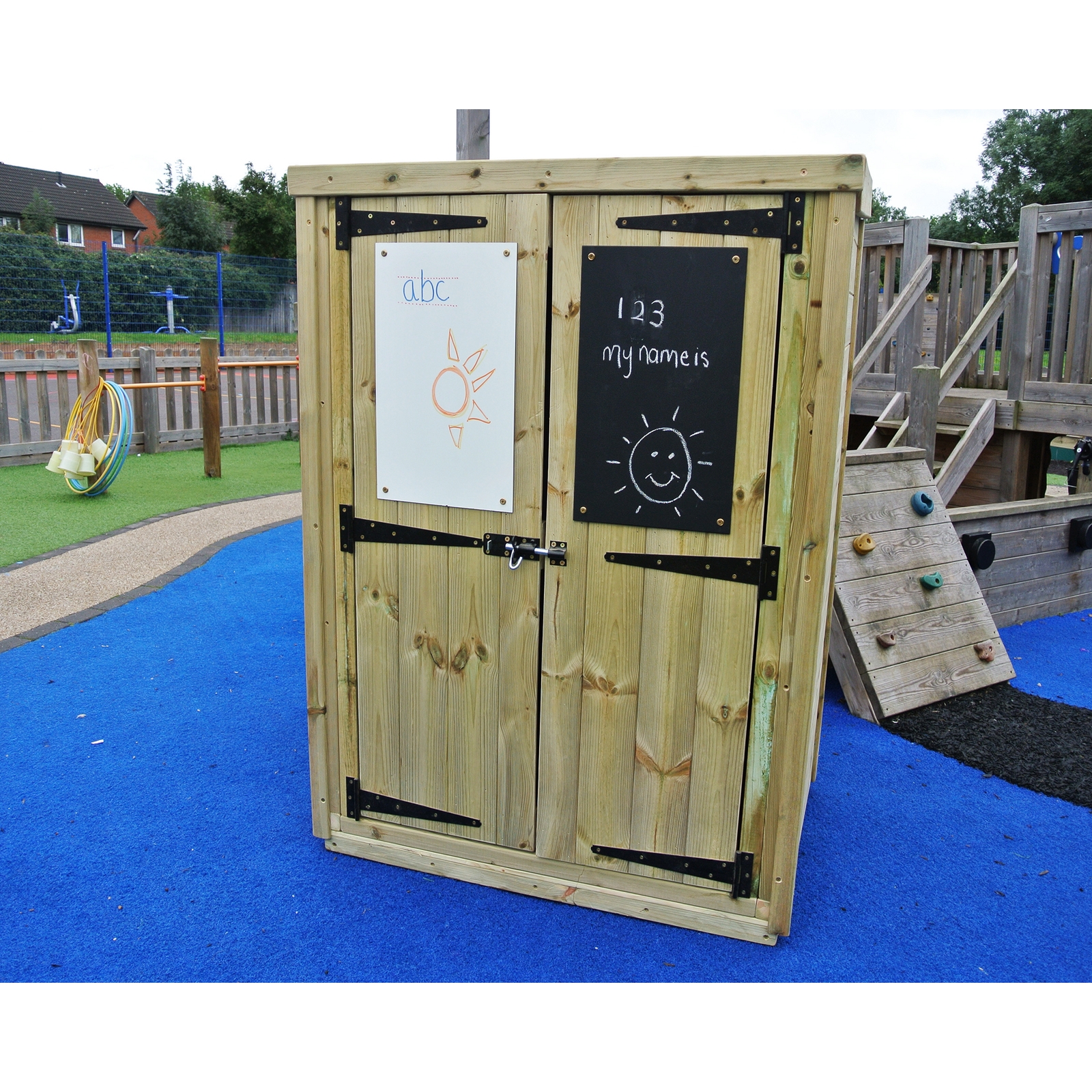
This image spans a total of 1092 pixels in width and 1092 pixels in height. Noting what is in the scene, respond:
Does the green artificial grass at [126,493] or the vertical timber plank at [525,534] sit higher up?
the vertical timber plank at [525,534]

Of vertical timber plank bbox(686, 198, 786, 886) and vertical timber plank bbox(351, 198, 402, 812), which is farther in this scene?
vertical timber plank bbox(351, 198, 402, 812)

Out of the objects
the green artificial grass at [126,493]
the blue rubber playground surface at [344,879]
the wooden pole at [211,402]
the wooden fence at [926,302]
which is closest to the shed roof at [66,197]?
the green artificial grass at [126,493]

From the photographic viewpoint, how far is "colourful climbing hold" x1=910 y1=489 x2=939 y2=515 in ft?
16.9

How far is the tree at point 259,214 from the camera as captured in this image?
1249 inches

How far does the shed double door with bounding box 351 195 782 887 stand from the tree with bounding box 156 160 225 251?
31.2 m

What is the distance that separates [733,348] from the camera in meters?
2.68

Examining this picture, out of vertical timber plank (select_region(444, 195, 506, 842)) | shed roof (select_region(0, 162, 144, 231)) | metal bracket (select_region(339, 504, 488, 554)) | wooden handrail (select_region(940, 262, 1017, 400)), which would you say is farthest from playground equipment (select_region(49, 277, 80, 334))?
shed roof (select_region(0, 162, 144, 231))

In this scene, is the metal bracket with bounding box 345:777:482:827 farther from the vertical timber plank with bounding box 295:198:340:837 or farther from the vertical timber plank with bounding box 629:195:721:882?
the vertical timber plank with bounding box 629:195:721:882

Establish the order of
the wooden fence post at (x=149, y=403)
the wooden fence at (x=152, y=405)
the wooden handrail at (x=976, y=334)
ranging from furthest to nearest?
the wooden fence post at (x=149, y=403)
the wooden fence at (x=152, y=405)
the wooden handrail at (x=976, y=334)

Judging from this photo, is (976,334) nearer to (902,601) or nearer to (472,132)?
(902,601)

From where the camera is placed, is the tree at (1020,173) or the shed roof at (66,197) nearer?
the tree at (1020,173)

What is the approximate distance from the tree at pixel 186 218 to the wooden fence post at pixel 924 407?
96.9ft

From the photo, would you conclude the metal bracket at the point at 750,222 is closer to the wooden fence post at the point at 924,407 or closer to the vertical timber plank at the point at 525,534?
the vertical timber plank at the point at 525,534

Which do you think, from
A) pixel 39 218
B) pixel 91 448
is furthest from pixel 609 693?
pixel 39 218
